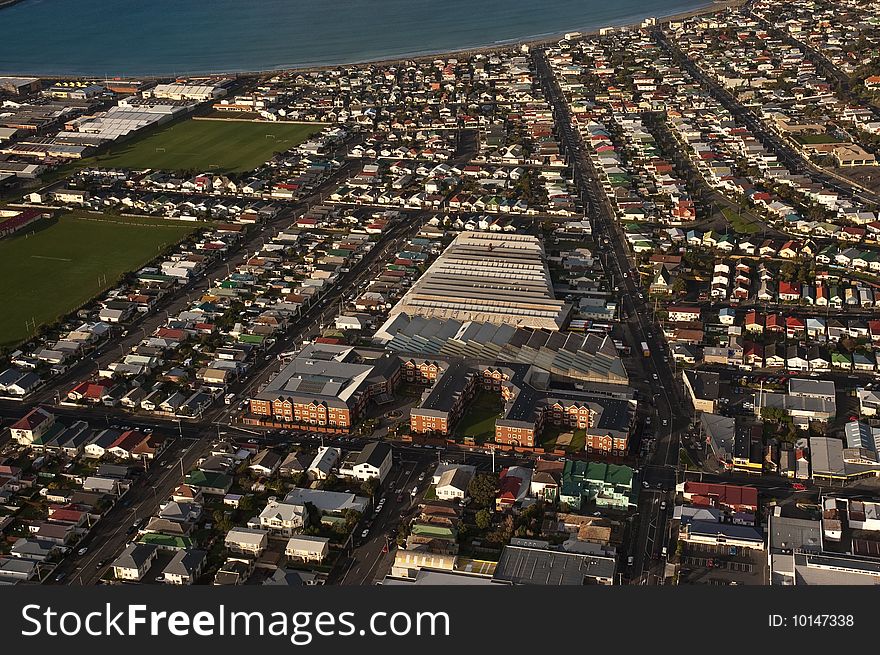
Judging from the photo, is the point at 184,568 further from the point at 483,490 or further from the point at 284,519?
the point at 483,490

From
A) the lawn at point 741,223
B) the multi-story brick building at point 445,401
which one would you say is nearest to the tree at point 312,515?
the multi-story brick building at point 445,401

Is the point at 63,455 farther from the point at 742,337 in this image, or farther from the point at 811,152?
the point at 811,152

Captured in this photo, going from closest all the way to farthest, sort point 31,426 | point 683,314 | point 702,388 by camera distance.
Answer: point 31,426 → point 702,388 → point 683,314

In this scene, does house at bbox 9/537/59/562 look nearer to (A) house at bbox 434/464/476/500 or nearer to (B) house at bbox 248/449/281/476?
(B) house at bbox 248/449/281/476

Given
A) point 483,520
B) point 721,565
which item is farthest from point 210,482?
point 721,565

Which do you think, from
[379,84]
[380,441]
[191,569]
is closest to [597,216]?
[380,441]

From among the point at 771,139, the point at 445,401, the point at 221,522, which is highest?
the point at 445,401

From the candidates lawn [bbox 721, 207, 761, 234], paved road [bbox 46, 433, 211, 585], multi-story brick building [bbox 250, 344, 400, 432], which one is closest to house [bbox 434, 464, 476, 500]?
multi-story brick building [bbox 250, 344, 400, 432]
